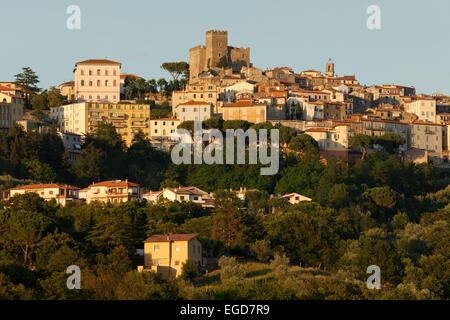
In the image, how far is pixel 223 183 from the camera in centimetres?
8375

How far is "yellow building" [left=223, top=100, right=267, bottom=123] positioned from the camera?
94812mm

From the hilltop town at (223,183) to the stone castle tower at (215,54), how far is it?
0.53 feet

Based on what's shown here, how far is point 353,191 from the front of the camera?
270 ft

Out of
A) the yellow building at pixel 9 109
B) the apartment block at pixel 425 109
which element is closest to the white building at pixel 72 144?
the yellow building at pixel 9 109

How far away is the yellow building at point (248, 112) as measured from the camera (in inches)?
3733

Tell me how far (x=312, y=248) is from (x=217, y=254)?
6766 mm

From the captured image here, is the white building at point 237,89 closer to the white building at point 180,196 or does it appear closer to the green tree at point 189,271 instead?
the white building at point 180,196

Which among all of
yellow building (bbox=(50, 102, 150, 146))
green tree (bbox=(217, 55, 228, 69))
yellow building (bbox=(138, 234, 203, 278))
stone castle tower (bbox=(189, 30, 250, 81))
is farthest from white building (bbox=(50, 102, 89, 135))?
yellow building (bbox=(138, 234, 203, 278))

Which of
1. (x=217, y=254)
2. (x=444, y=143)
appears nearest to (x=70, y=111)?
(x=444, y=143)

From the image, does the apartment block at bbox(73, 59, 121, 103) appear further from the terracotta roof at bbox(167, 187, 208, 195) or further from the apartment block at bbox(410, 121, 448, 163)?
the apartment block at bbox(410, 121, 448, 163)

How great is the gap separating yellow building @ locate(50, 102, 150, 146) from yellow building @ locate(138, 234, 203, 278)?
3975 cm

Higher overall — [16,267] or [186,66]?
[186,66]

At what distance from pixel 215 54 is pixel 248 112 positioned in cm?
2706
